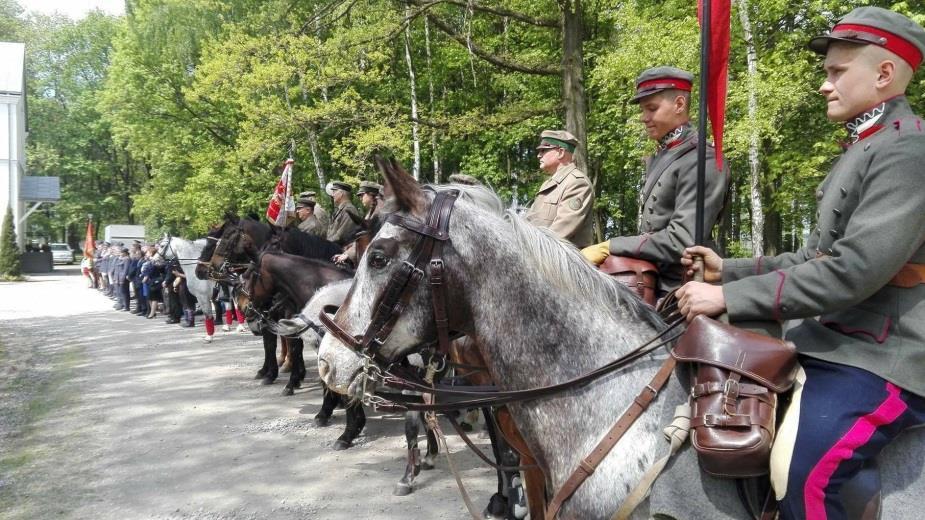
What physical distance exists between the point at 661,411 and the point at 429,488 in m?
3.76

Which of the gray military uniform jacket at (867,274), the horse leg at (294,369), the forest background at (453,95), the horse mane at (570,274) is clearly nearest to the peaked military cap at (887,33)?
the gray military uniform jacket at (867,274)

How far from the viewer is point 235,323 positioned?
55.6ft

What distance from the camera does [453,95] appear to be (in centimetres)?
2256

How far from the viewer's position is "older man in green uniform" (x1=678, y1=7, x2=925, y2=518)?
165cm

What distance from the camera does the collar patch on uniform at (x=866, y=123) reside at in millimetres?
1836

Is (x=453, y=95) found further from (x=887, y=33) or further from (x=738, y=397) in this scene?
(x=738, y=397)

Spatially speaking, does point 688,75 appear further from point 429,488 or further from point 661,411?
point 429,488

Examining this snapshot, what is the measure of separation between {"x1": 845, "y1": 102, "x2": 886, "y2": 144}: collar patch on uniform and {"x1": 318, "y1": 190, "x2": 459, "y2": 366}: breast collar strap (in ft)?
4.32

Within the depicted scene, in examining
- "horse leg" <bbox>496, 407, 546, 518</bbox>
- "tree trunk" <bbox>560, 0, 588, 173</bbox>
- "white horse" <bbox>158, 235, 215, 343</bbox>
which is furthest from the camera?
"white horse" <bbox>158, 235, 215, 343</bbox>

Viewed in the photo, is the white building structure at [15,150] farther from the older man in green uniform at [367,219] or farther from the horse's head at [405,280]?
the horse's head at [405,280]

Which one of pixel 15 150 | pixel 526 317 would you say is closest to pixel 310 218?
pixel 526 317

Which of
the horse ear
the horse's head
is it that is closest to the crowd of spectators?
the horse's head

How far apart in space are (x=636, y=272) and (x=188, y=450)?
209 inches

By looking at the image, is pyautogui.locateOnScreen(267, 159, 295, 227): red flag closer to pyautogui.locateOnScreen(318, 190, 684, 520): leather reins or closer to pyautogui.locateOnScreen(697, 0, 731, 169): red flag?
pyautogui.locateOnScreen(318, 190, 684, 520): leather reins
